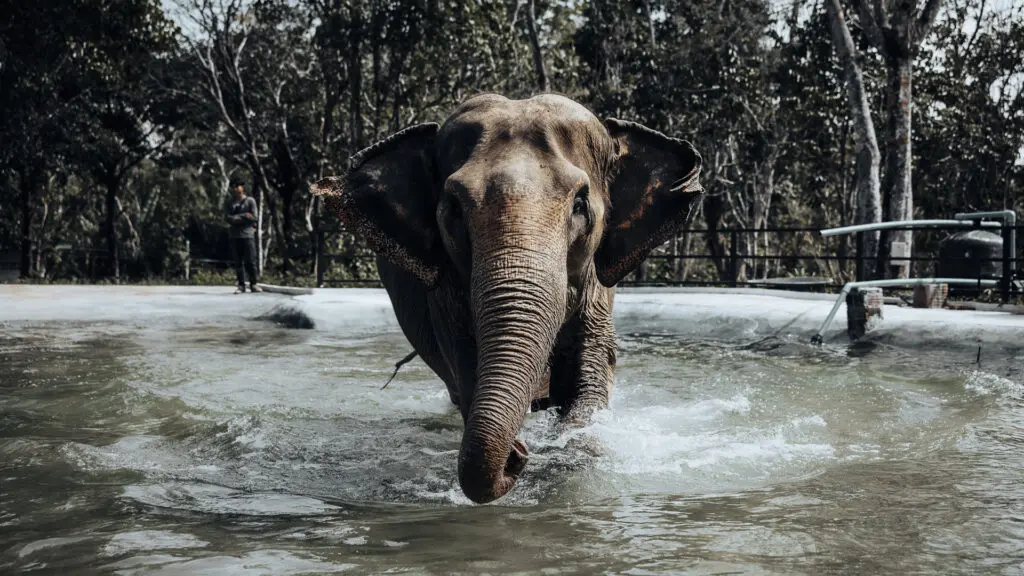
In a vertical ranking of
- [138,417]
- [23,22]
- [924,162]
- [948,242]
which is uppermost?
[23,22]

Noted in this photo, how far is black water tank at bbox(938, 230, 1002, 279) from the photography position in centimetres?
1473

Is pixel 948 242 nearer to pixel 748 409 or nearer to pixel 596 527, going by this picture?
pixel 748 409

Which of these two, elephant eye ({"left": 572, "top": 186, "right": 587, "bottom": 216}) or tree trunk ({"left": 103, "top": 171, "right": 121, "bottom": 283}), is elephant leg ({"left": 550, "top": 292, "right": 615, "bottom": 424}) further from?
tree trunk ({"left": 103, "top": 171, "right": 121, "bottom": 283})

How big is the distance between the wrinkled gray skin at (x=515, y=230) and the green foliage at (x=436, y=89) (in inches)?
679

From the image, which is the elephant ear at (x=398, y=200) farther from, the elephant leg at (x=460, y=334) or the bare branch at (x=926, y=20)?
the bare branch at (x=926, y=20)

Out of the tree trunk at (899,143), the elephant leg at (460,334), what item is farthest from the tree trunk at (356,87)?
the elephant leg at (460,334)

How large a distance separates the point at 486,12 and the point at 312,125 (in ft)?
27.5

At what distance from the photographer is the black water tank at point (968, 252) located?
1473cm

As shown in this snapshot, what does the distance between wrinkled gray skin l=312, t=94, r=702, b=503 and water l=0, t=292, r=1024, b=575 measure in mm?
391

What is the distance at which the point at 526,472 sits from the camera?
15.6 feet

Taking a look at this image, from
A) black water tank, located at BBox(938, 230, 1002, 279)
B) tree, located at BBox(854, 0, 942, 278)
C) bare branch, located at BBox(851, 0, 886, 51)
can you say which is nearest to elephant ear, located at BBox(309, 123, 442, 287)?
black water tank, located at BBox(938, 230, 1002, 279)

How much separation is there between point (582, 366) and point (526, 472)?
666mm

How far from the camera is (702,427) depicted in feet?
20.7

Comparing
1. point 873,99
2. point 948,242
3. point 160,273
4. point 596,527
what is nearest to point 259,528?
point 596,527
